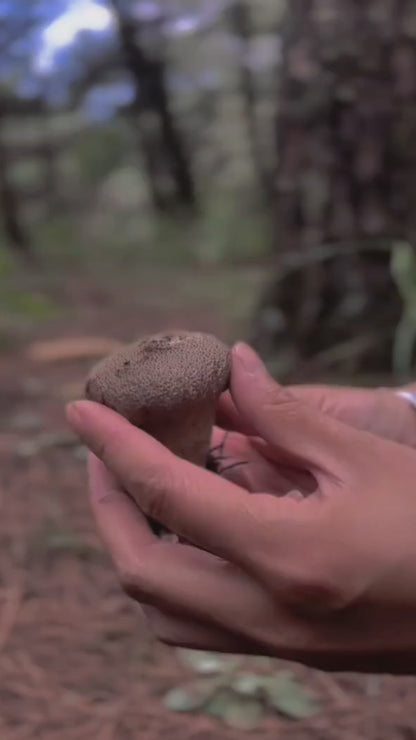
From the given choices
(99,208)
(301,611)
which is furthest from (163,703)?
(99,208)

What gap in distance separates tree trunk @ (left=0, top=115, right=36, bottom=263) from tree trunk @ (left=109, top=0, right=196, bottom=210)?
1.20 m

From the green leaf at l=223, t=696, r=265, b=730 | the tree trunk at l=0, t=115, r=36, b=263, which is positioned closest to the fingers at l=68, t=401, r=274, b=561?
the green leaf at l=223, t=696, r=265, b=730

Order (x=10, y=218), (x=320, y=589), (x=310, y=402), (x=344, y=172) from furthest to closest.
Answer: (x=10, y=218)
(x=344, y=172)
(x=310, y=402)
(x=320, y=589)

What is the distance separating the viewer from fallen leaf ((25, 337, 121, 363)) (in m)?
3.16

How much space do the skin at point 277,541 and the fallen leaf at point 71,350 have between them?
2.10m

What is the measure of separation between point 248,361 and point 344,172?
4.60ft

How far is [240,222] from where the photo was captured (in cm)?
670

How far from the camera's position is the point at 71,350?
3225 millimetres

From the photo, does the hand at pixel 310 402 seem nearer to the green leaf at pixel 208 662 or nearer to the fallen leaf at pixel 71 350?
the green leaf at pixel 208 662

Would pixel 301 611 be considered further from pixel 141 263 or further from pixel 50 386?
pixel 141 263

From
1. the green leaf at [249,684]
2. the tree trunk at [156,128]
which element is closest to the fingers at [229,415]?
the green leaf at [249,684]

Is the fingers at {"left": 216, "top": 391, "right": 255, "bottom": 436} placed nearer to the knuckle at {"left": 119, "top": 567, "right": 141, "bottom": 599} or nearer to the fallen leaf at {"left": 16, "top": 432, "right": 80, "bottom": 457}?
the knuckle at {"left": 119, "top": 567, "right": 141, "bottom": 599}

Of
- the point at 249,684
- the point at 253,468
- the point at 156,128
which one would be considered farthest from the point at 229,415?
the point at 156,128

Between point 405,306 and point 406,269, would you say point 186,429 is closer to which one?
point 406,269
